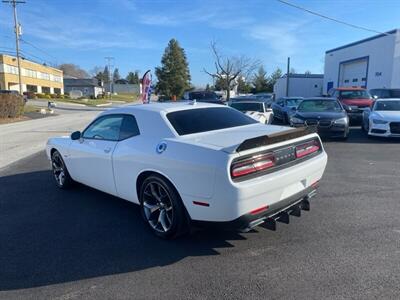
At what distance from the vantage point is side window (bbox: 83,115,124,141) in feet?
15.1

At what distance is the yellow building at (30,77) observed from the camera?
61.5m

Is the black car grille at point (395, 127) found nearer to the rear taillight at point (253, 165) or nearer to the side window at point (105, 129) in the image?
the rear taillight at point (253, 165)

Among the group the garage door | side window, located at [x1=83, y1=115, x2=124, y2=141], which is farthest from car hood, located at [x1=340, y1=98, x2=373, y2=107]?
the garage door

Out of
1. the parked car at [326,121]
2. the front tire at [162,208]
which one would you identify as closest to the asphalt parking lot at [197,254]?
the front tire at [162,208]

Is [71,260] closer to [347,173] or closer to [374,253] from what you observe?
[374,253]

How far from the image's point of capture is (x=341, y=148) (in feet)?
32.2

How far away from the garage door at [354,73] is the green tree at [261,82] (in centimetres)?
3811

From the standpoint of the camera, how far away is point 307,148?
406cm

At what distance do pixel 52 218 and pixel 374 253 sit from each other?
13.3ft

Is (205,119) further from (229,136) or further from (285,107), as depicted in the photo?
(285,107)

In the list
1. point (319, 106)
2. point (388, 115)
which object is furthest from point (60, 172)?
point (388, 115)

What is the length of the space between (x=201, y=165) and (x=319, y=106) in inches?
391

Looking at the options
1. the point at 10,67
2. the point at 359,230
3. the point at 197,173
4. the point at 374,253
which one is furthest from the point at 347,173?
the point at 10,67

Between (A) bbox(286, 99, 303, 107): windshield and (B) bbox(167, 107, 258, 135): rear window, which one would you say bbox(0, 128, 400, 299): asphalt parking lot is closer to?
(B) bbox(167, 107, 258, 135): rear window
